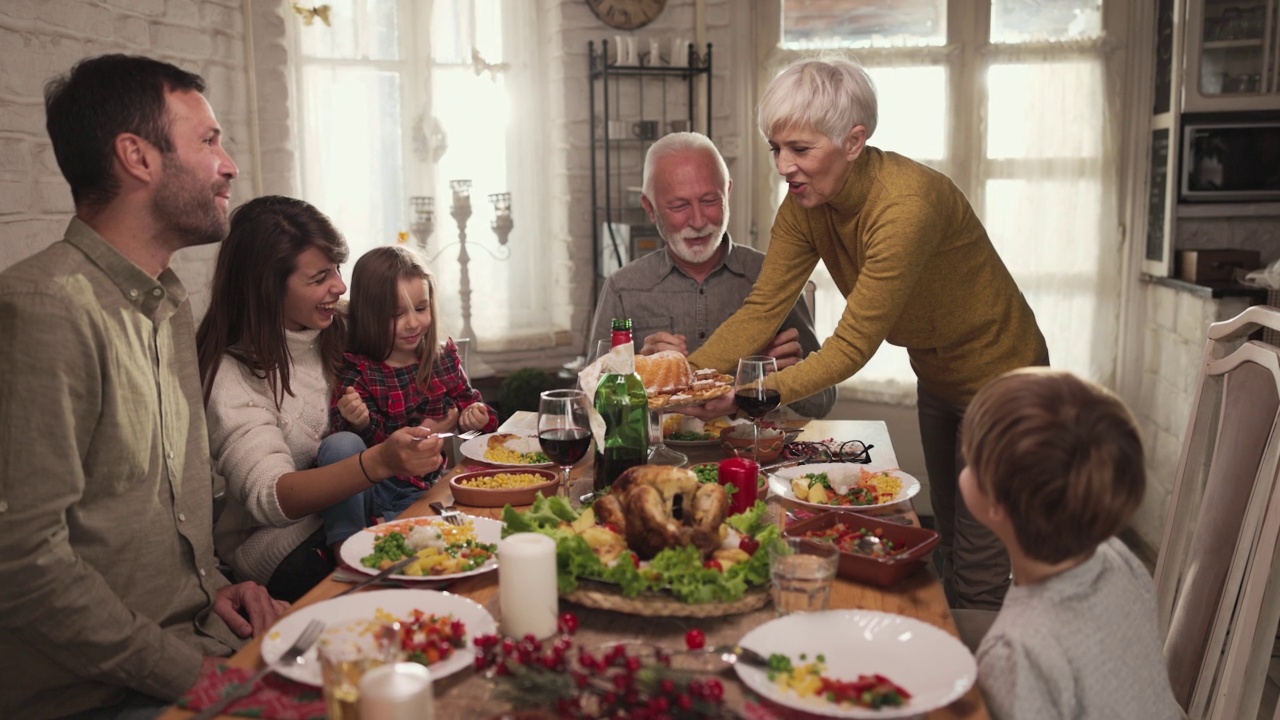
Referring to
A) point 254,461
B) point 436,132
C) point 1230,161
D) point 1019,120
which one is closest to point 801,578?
point 254,461

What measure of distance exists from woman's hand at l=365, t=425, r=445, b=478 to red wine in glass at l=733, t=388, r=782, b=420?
22.6 inches

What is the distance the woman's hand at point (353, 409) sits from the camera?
2.36 m

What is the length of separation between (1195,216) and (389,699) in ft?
13.6

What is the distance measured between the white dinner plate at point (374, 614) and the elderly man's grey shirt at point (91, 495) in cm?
29

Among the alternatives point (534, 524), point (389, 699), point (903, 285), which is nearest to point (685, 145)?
point (903, 285)

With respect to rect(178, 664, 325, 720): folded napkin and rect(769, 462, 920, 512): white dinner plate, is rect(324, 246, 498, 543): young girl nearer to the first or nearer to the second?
rect(769, 462, 920, 512): white dinner plate

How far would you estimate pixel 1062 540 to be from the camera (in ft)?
4.01

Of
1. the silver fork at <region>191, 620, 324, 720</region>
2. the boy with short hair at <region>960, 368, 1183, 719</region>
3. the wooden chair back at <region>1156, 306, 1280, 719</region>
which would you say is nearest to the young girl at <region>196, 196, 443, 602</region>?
the silver fork at <region>191, 620, 324, 720</region>

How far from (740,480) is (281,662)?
774mm

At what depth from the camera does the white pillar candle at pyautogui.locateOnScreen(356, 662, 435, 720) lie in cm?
101

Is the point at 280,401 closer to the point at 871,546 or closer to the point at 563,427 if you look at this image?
the point at 563,427

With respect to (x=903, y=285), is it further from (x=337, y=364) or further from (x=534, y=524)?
(x=337, y=364)

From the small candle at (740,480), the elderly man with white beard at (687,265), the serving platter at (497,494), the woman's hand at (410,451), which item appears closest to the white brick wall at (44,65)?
the woman's hand at (410,451)

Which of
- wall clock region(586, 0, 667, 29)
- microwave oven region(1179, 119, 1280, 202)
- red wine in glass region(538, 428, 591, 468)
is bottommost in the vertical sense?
red wine in glass region(538, 428, 591, 468)
